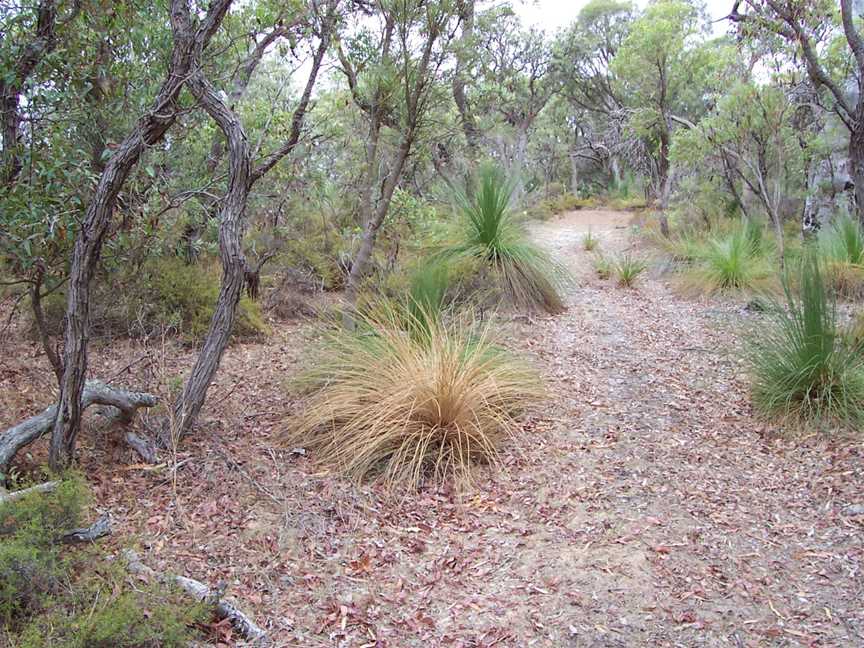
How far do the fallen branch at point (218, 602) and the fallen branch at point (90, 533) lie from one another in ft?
0.59

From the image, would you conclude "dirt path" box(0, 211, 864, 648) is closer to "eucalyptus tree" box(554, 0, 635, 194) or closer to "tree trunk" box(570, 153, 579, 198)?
"eucalyptus tree" box(554, 0, 635, 194)

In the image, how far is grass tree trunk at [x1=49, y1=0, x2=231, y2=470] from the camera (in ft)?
10.4

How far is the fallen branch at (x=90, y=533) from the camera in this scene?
2.72 metres

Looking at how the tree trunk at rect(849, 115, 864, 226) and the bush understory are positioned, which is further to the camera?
the tree trunk at rect(849, 115, 864, 226)

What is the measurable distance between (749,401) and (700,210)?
8.76 metres

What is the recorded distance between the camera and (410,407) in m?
4.21

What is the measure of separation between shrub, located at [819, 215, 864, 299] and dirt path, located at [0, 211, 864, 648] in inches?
134

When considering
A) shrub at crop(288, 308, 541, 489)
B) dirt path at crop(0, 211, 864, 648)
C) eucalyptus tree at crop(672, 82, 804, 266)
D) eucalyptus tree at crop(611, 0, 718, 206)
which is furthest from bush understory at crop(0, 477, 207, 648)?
eucalyptus tree at crop(611, 0, 718, 206)

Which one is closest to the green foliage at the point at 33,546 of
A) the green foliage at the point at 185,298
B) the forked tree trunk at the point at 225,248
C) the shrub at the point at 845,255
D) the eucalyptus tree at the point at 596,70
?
the forked tree trunk at the point at 225,248

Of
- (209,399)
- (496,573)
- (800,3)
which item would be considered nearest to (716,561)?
(496,573)

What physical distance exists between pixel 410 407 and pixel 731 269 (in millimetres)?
5719

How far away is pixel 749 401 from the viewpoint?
473 cm

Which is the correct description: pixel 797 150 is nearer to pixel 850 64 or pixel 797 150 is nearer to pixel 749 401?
pixel 850 64

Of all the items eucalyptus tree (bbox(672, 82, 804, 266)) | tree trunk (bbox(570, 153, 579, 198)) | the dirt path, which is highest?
tree trunk (bbox(570, 153, 579, 198))
